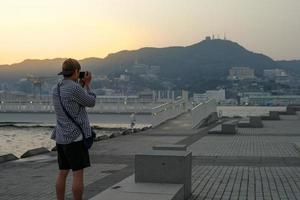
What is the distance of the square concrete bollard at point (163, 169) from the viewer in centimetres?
654

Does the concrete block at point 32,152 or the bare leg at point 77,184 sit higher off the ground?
the bare leg at point 77,184

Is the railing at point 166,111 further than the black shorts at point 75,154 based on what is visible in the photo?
Yes

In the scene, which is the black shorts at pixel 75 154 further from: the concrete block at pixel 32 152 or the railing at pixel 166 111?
the railing at pixel 166 111

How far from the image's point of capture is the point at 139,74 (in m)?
104

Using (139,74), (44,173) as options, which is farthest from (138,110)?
(139,74)

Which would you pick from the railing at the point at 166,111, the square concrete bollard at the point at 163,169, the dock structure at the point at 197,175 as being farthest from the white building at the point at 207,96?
the square concrete bollard at the point at 163,169

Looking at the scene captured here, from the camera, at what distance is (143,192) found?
5.94 meters

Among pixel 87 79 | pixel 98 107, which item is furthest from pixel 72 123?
pixel 98 107

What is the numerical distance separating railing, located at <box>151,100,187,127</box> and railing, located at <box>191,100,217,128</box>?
2684 millimetres

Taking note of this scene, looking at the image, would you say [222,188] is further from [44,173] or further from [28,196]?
[44,173]

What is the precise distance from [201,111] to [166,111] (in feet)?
12.3

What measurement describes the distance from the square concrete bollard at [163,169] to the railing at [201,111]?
2099 centimetres

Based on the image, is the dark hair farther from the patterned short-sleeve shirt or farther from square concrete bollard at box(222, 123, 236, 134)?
square concrete bollard at box(222, 123, 236, 134)

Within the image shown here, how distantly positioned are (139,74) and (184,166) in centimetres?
9811
